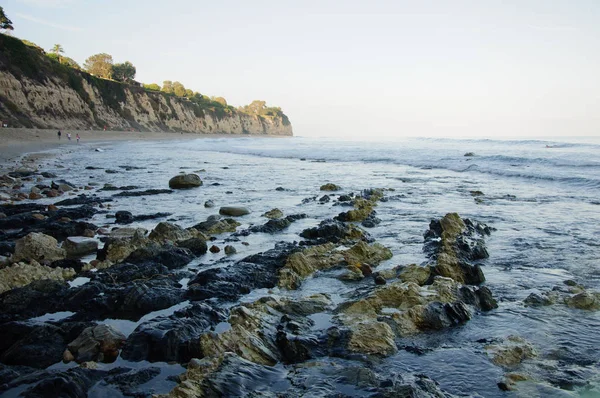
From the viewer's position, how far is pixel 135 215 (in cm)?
1125

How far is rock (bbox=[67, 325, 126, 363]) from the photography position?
168 inches

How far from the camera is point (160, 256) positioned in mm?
7320

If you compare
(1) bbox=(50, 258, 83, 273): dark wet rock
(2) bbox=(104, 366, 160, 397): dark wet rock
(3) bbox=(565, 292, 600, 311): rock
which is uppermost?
(3) bbox=(565, 292, 600, 311): rock

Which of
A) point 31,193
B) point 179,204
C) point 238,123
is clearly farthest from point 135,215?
point 238,123

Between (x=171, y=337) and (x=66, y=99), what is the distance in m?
61.3

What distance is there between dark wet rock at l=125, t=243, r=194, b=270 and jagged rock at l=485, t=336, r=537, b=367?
5.09 m

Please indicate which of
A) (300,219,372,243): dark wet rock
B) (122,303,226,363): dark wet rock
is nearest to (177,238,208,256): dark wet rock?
(300,219,372,243): dark wet rock

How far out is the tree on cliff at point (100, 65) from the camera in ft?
333

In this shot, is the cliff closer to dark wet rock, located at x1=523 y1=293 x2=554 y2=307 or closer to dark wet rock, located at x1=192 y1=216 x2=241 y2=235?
dark wet rock, located at x1=192 y1=216 x2=241 y2=235

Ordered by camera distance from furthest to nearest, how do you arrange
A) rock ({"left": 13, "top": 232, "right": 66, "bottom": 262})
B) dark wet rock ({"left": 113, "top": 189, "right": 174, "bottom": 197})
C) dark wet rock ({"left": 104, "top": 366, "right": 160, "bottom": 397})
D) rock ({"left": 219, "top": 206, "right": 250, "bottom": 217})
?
dark wet rock ({"left": 113, "top": 189, "right": 174, "bottom": 197})
rock ({"left": 219, "top": 206, "right": 250, "bottom": 217})
rock ({"left": 13, "top": 232, "right": 66, "bottom": 262})
dark wet rock ({"left": 104, "top": 366, "right": 160, "bottom": 397})

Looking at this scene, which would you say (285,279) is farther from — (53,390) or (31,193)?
(31,193)

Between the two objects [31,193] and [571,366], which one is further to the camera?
[31,193]

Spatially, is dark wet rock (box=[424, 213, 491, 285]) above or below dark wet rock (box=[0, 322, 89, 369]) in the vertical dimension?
above

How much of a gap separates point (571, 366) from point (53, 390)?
4.94 meters
